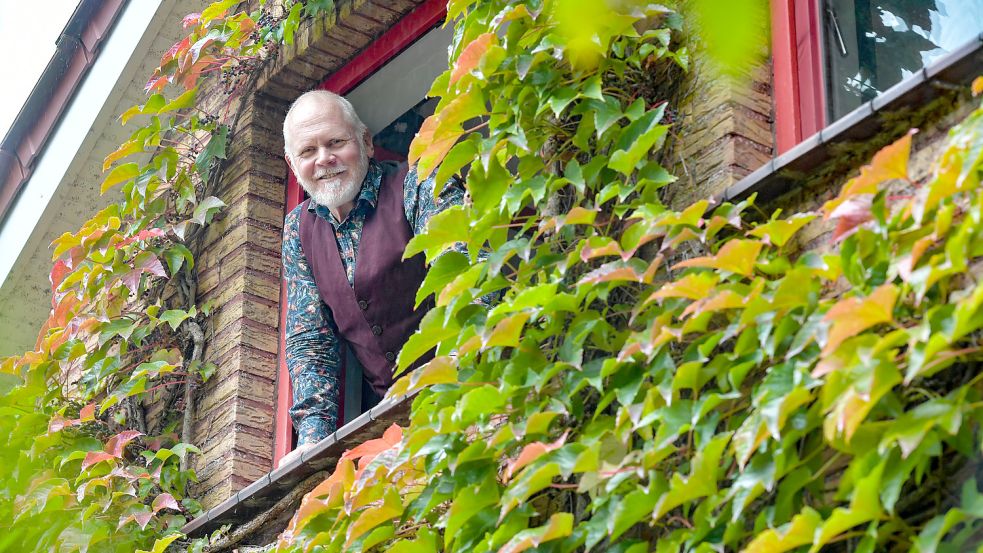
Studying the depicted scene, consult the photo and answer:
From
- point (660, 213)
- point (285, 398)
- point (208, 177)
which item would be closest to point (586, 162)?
point (660, 213)

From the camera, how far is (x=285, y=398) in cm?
539

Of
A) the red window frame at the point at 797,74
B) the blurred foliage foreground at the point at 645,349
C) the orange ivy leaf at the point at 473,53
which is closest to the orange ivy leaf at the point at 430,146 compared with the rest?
the blurred foliage foreground at the point at 645,349

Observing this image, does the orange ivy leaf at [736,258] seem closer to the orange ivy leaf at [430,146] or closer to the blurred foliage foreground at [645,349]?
the blurred foliage foreground at [645,349]

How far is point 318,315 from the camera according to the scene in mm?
5113

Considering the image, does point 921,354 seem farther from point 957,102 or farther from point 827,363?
point 957,102

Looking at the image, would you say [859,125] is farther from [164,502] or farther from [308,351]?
[164,502]

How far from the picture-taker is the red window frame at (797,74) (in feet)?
12.4

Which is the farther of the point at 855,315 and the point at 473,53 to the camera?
the point at 473,53

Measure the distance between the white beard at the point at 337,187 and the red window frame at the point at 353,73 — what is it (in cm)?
56

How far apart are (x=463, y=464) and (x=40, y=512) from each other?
1.98 metres

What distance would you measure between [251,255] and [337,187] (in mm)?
603

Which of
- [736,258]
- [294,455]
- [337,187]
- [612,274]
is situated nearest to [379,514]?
[612,274]

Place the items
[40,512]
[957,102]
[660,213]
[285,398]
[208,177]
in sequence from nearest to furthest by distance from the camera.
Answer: [957,102], [660,213], [40,512], [285,398], [208,177]

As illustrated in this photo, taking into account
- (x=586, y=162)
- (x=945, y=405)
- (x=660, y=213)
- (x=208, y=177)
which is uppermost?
(x=208, y=177)
